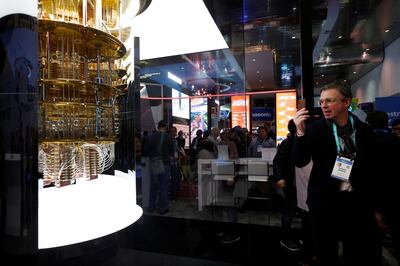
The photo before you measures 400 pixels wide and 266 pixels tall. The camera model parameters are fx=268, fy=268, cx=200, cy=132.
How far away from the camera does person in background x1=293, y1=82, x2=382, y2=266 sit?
139 centimetres

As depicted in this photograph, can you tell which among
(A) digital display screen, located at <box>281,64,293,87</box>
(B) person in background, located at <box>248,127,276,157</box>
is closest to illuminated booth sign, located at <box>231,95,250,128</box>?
(B) person in background, located at <box>248,127,276,157</box>

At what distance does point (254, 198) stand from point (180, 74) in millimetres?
2042

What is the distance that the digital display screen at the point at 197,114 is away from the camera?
12.9 feet

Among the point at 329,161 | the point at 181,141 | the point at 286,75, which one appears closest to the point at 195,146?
the point at 181,141

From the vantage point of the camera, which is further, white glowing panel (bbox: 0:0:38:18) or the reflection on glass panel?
the reflection on glass panel

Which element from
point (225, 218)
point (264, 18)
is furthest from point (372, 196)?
point (264, 18)

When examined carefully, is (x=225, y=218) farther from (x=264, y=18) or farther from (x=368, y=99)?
(x=368, y=99)

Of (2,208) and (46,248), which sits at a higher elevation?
(2,208)

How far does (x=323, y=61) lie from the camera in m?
6.57

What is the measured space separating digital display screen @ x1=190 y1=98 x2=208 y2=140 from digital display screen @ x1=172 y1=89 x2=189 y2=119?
82 mm

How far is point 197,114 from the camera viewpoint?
401 centimetres

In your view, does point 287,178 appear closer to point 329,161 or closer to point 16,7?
point 329,161

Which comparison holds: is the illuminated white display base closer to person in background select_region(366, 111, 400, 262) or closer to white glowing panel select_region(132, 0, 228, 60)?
white glowing panel select_region(132, 0, 228, 60)

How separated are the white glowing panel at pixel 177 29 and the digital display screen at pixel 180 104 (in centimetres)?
113
